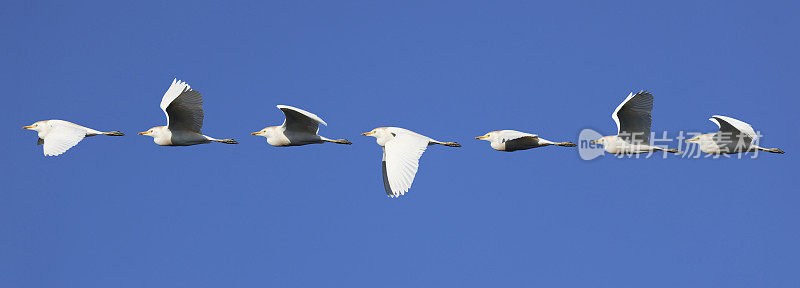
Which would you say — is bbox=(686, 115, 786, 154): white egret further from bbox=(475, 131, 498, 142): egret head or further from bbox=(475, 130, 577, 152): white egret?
bbox=(475, 131, 498, 142): egret head

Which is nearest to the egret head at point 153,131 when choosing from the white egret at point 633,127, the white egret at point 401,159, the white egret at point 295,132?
the white egret at point 295,132

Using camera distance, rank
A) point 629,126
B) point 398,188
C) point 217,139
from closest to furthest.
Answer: point 398,188 < point 629,126 < point 217,139

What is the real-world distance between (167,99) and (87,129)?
179 inches

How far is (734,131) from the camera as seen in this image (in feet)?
118

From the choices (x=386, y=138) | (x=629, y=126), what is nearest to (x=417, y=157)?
(x=386, y=138)

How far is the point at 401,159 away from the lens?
108 feet

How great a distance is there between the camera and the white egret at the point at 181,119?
35.5 metres

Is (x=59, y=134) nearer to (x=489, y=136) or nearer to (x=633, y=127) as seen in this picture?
(x=489, y=136)

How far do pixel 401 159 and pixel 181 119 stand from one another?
25.4 feet

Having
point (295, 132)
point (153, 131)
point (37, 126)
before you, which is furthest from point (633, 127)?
point (37, 126)

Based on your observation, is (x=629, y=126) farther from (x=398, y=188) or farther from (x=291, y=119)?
(x=291, y=119)

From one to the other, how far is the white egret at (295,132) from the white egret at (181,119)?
180cm

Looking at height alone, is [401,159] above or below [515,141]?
below

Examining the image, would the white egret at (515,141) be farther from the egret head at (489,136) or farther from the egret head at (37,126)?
the egret head at (37,126)
